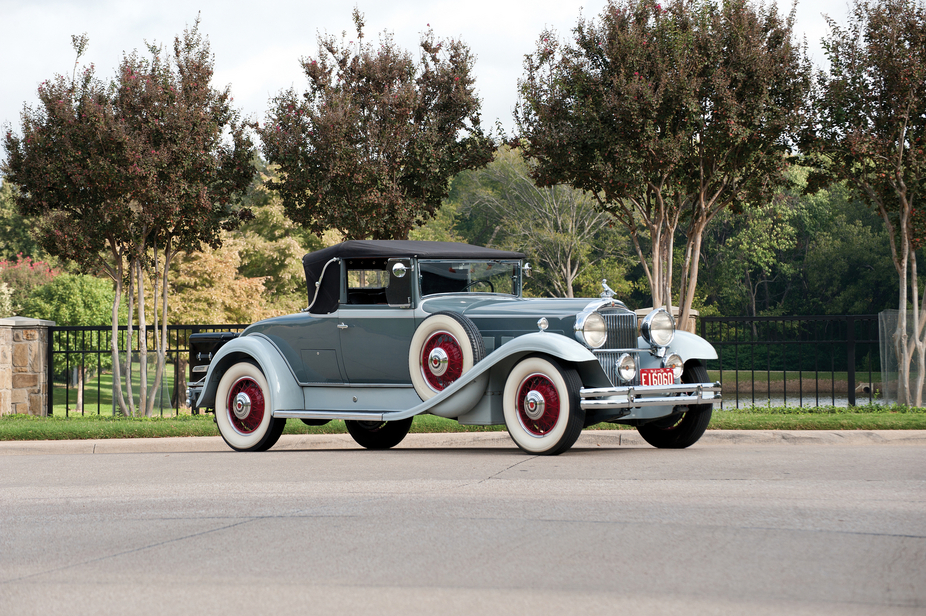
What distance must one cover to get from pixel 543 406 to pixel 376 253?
2.62 meters

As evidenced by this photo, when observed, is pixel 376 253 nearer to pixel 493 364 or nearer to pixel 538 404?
pixel 493 364

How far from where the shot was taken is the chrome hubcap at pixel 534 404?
8.62 metres

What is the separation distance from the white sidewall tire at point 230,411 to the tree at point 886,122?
28.5ft

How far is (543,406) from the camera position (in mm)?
8633

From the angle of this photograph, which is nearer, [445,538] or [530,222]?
[445,538]

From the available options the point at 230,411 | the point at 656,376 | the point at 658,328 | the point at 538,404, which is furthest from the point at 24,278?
the point at 656,376

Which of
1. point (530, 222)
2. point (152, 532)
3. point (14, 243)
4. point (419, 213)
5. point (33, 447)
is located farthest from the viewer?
point (14, 243)

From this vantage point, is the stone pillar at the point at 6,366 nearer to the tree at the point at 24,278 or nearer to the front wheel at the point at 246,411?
the front wheel at the point at 246,411

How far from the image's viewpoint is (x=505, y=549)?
199 inches

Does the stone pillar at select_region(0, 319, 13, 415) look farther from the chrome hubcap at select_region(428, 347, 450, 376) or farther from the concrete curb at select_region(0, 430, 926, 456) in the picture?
the chrome hubcap at select_region(428, 347, 450, 376)

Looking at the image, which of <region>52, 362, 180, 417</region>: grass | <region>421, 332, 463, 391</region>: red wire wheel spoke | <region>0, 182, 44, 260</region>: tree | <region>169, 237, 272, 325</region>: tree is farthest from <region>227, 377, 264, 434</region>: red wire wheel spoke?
<region>0, 182, 44, 260</region>: tree

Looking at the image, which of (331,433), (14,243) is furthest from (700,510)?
(14,243)

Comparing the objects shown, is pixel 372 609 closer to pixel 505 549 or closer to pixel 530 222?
pixel 505 549

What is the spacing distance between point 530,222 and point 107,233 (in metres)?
29.0
